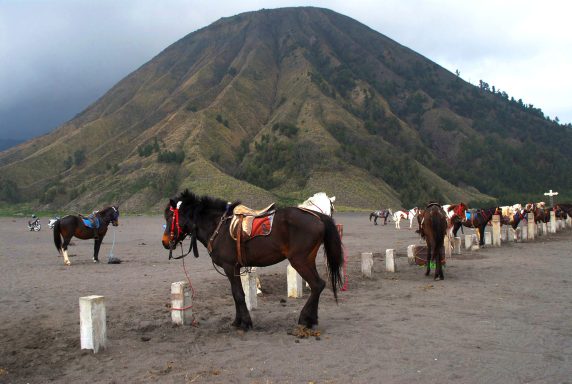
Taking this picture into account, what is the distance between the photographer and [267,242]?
813cm

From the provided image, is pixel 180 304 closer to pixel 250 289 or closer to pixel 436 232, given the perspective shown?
pixel 250 289

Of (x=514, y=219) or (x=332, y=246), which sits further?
(x=514, y=219)

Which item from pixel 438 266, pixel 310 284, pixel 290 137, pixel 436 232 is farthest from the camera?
pixel 290 137

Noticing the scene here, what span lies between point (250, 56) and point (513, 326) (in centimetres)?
16240

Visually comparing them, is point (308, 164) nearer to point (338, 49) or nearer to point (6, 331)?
point (6, 331)

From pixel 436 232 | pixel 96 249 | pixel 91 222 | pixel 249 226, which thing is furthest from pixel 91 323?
pixel 91 222

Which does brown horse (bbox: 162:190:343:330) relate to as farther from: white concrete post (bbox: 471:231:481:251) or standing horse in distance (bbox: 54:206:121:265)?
white concrete post (bbox: 471:231:481:251)

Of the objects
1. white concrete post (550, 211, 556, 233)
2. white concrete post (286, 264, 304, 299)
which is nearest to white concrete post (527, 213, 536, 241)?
white concrete post (550, 211, 556, 233)

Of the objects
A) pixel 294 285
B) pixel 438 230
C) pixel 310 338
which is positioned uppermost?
pixel 438 230

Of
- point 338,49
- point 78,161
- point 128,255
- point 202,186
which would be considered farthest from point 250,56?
point 128,255

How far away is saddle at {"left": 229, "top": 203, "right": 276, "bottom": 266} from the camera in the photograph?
8.15 meters

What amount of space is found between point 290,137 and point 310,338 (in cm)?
9039

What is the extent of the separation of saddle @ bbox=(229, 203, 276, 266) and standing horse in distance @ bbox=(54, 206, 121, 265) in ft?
39.2

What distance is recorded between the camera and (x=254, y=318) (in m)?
9.19
